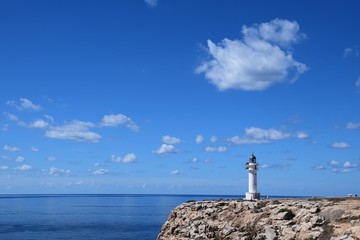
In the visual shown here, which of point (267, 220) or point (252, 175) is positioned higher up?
point (252, 175)

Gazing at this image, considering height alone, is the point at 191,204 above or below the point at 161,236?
above

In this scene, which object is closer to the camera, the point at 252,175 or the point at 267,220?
the point at 267,220

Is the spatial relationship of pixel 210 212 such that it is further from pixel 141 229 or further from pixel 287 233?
pixel 141 229

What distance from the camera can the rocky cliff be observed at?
29.3 metres

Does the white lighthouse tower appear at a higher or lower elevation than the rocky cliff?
higher

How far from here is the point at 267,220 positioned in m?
34.0

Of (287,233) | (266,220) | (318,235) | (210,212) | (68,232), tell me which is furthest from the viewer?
(68,232)

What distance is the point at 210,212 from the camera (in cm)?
4150

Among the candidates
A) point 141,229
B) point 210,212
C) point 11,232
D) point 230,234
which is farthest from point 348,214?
point 11,232

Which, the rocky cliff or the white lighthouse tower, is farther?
the white lighthouse tower

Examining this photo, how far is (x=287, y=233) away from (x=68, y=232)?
2505 inches

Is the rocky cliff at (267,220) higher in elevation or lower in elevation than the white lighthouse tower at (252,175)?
lower

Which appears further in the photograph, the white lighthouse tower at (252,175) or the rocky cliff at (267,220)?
the white lighthouse tower at (252,175)

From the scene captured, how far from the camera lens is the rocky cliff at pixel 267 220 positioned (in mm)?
29297
